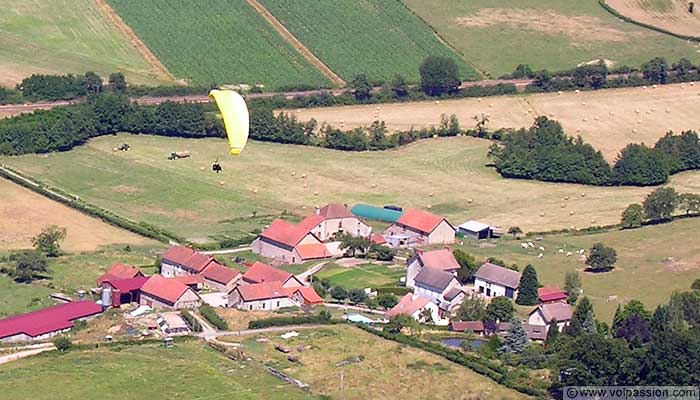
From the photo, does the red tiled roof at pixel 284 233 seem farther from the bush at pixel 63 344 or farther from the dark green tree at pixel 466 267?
the bush at pixel 63 344

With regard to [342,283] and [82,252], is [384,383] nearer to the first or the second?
[342,283]

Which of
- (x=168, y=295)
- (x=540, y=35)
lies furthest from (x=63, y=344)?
(x=540, y=35)

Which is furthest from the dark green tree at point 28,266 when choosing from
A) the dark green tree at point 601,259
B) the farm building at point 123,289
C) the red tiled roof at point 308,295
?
the dark green tree at point 601,259

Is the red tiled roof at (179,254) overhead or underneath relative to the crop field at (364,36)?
underneath

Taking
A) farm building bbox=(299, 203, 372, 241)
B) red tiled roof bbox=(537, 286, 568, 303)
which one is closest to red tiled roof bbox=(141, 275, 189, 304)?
farm building bbox=(299, 203, 372, 241)

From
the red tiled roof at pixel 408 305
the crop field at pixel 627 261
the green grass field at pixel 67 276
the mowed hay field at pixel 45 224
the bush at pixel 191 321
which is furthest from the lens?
the mowed hay field at pixel 45 224

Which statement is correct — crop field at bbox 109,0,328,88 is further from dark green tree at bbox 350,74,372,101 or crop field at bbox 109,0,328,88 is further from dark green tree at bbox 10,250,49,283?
dark green tree at bbox 10,250,49,283

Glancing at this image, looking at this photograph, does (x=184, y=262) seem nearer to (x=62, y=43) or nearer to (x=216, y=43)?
(x=216, y=43)
